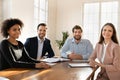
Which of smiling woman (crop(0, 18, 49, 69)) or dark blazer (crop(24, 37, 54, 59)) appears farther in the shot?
dark blazer (crop(24, 37, 54, 59))

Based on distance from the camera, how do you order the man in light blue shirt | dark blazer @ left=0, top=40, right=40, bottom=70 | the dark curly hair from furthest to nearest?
the man in light blue shirt
the dark curly hair
dark blazer @ left=0, top=40, right=40, bottom=70

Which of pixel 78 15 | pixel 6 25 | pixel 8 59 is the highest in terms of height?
pixel 78 15

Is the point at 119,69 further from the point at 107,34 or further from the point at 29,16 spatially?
the point at 29,16

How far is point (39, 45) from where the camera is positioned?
3.58 meters

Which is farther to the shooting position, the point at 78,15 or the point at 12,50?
the point at 78,15

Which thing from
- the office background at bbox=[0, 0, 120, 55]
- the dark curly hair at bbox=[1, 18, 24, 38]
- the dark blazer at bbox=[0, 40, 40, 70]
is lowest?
the dark blazer at bbox=[0, 40, 40, 70]

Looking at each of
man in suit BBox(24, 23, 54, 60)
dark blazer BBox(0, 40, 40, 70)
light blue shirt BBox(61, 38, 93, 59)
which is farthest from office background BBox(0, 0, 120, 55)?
dark blazer BBox(0, 40, 40, 70)

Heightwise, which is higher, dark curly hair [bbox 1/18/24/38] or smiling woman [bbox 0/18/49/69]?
dark curly hair [bbox 1/18/24/38]

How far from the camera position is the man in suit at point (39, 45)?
3507 millimetres

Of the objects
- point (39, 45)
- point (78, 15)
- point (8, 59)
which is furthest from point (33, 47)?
point (78, 15)

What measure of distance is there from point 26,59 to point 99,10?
5.33 m

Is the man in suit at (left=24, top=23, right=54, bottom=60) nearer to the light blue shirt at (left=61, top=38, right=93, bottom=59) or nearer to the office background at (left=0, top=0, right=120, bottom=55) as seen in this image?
the light blue shirt at (left=61, top=38, right=93, bottom=59)

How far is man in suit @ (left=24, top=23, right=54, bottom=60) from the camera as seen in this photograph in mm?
3507

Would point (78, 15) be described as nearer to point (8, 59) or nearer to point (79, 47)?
point (79, 47)
